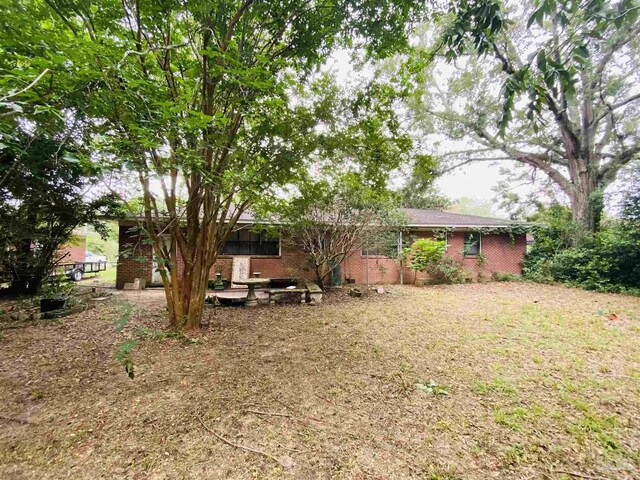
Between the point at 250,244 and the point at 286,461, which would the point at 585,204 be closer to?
the point at 250,244

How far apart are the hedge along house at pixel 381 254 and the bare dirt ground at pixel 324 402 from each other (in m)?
4.98

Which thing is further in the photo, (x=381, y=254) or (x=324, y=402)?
(x=381, y=254)

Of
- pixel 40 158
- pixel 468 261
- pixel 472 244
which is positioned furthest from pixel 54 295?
pixel 472 244

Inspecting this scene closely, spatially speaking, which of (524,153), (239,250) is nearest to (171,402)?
(239,250)

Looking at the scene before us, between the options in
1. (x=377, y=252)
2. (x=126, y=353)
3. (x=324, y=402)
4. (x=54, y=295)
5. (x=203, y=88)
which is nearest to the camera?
(x=126, y=353)

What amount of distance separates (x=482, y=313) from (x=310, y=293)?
4323mm

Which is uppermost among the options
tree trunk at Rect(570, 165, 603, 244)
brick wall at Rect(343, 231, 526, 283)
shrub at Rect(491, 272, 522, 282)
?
tree trunk at Rect(570, 165, 603, 244)

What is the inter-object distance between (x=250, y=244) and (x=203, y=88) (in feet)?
24.2

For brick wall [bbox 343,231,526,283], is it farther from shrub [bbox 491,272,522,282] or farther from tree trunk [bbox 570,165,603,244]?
tree trunk [bbox 570,165,603,244]

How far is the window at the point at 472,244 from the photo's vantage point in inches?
466

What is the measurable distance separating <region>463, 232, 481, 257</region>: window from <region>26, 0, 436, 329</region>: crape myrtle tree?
980 cm

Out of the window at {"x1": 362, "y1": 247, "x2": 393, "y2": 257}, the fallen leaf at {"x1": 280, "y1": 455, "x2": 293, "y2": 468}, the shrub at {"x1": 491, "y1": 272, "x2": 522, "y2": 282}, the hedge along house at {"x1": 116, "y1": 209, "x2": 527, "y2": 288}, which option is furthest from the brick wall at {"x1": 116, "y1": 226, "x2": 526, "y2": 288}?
the fallen leaf at {"x1": 280, "y1": 455, "x2": 293, "y2": 468}

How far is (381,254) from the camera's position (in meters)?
11.0

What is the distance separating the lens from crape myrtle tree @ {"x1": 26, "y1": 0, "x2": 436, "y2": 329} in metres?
2.63
